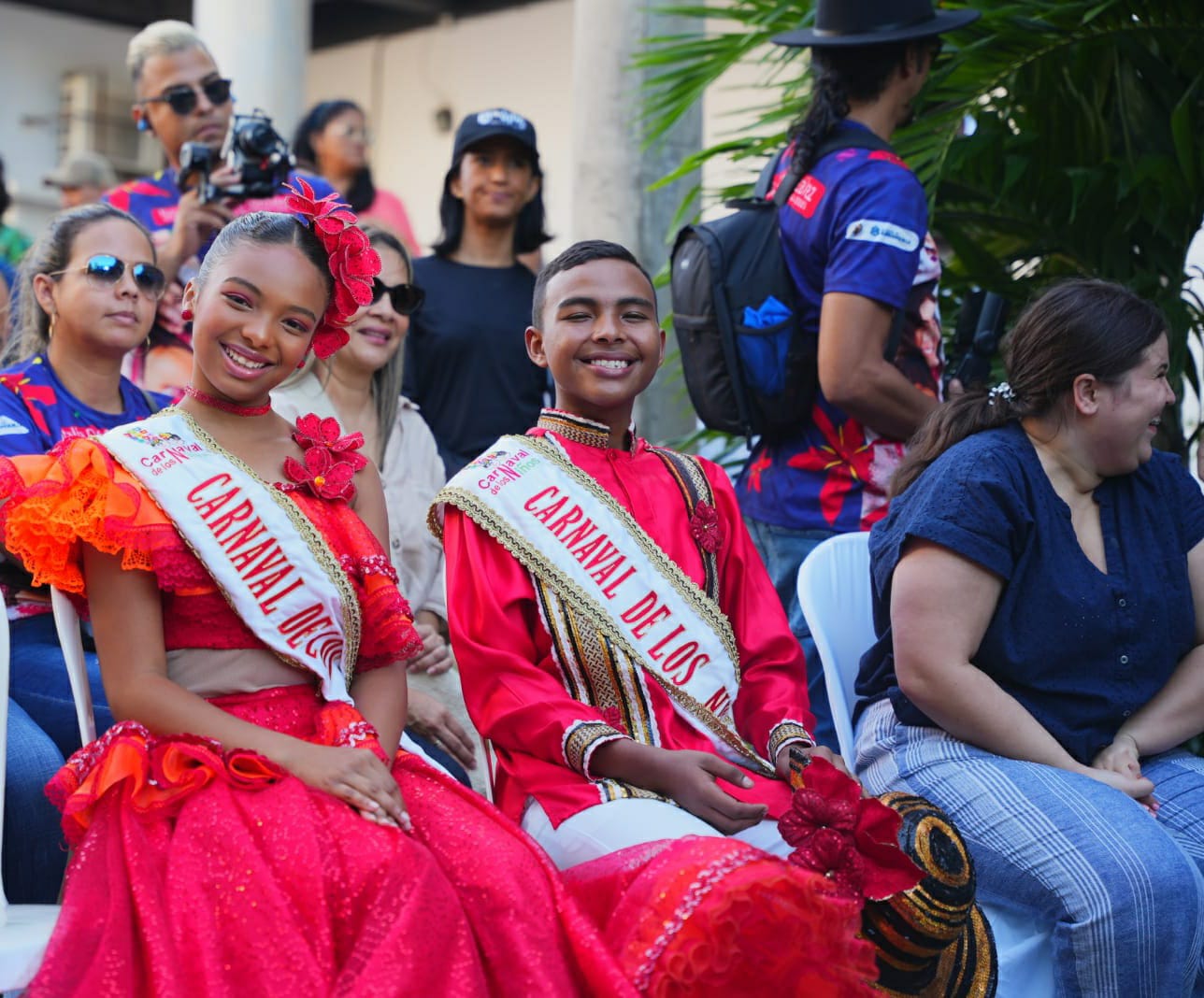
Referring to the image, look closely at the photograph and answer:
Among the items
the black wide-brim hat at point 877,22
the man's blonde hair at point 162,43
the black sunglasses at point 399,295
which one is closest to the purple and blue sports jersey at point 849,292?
the black wide-brim hat at point 877,22

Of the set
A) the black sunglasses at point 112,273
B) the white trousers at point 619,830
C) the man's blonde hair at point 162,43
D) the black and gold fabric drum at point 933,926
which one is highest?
the man's blonde hair at point 162,43

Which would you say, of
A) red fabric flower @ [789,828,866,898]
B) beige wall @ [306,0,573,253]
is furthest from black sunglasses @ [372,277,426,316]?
beige wall @ [306,0,573,253]

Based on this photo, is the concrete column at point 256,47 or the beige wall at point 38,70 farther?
the beige wall at point 38,70

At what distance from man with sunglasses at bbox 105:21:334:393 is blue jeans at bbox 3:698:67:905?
1559 mm

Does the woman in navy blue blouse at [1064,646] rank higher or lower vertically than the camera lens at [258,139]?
lower

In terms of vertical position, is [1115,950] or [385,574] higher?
[385,574]

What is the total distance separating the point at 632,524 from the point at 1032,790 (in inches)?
33.9

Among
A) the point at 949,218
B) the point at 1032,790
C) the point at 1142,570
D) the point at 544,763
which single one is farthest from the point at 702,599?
the point at 949,218

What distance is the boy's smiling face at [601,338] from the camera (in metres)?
3.12

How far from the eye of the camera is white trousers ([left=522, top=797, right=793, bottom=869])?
2.62m

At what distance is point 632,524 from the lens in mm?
3090

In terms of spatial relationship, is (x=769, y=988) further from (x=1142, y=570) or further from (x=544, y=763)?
(x=1142, y=570)

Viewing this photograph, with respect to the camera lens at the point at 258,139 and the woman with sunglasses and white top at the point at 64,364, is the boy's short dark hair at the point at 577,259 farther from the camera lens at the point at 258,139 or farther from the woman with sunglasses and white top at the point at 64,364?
the camera lens at the point at 258,139

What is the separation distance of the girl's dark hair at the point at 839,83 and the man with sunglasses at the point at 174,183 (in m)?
1.31
